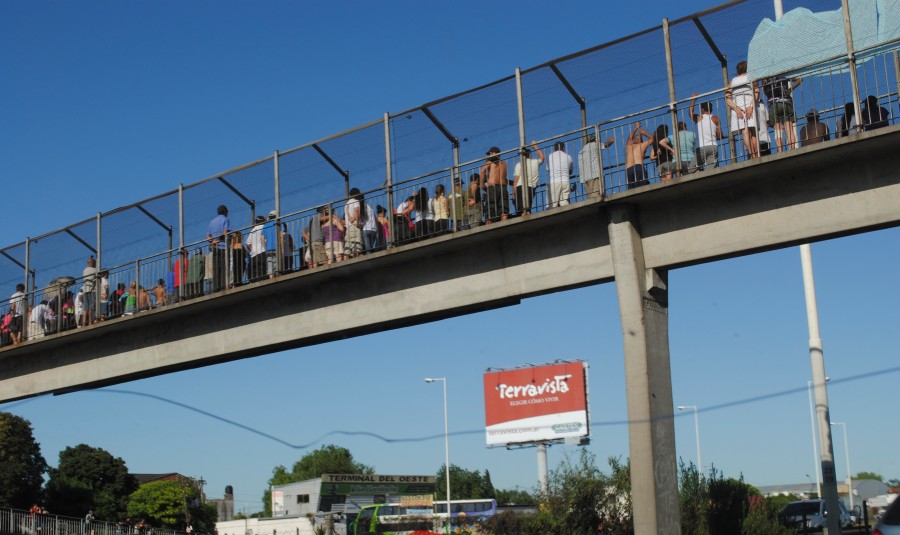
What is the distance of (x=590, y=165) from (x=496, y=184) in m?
1.69

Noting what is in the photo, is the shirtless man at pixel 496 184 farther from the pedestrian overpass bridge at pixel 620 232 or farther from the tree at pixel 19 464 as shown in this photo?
the tree at pixel 19 464

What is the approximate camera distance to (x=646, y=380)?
14195mm

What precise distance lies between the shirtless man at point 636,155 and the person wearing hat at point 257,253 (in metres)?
7.58

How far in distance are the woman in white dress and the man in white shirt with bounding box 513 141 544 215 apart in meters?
3.14

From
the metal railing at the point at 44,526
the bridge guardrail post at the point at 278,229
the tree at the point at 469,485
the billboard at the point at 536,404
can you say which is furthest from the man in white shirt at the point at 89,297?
the tree at the point at 469,485

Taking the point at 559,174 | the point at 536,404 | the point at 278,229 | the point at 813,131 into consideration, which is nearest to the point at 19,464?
the point at 536,404

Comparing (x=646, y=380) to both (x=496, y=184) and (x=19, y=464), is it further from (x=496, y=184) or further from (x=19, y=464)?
(x=19, y=464)

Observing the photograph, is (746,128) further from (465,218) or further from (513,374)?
(513,374)

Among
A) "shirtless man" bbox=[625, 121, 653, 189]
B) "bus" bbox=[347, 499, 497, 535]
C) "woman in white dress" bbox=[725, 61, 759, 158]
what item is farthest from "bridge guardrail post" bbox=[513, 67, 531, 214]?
"bus" bbox=[347, 499, 497, 535]

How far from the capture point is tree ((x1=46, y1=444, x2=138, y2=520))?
5650cm

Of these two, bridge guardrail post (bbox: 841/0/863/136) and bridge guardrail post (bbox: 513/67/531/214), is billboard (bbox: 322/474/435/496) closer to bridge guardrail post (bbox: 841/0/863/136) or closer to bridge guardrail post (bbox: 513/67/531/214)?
bridge guardrail post (bbox: 513/67/531/214)

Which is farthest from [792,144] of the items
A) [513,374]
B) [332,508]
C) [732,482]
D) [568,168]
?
[332,508]

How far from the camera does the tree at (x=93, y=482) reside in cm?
5650

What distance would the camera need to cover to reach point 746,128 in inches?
559
